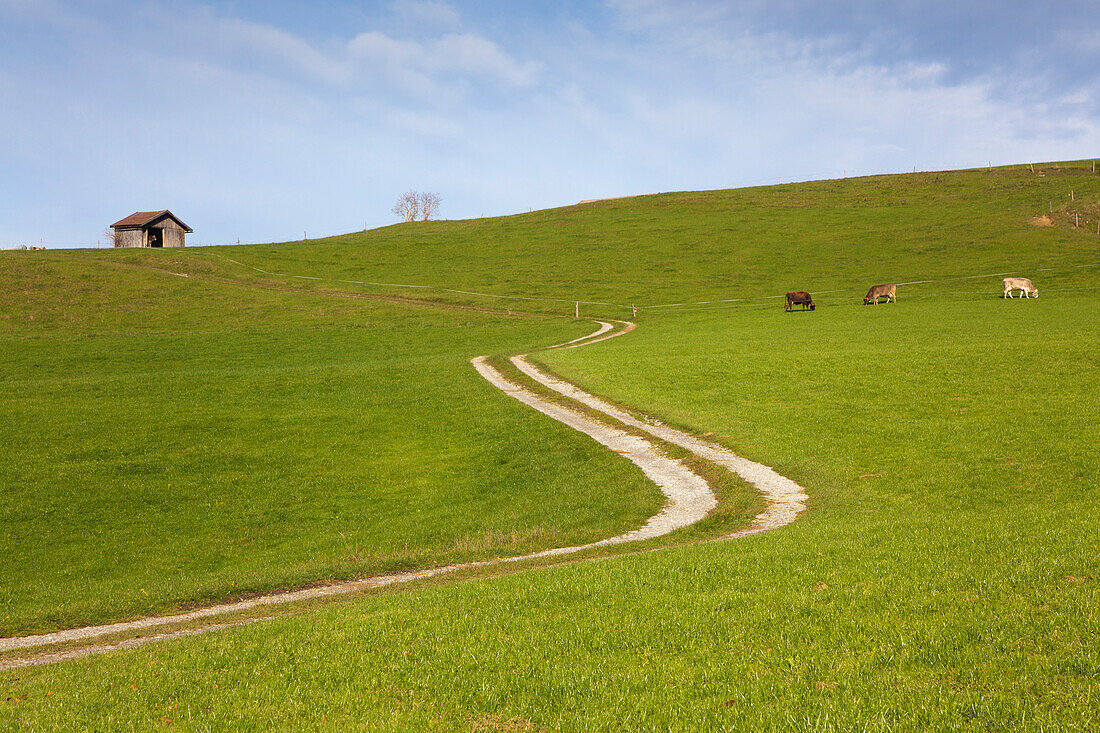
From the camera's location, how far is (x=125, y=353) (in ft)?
172

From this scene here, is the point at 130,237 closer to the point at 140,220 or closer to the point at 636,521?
the point at 140,220

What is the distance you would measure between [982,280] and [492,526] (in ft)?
212

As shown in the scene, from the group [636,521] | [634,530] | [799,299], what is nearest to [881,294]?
[799,299]

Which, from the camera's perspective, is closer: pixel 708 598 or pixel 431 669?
pixel 431 669

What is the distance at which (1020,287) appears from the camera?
57344mm

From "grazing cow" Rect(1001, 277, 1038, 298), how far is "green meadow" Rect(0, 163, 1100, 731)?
5.05 ft

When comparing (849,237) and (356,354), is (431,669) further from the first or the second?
(849,237)

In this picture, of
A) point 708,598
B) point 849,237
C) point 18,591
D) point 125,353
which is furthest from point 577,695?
point 849,237

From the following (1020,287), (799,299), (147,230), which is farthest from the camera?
(147,230)

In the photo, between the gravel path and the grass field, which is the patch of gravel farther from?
the grass field

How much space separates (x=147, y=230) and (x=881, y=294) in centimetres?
9897

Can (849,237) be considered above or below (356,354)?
above

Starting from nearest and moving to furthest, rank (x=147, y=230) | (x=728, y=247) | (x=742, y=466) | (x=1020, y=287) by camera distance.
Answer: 1. (x=742, y=466)
2. (x=1020, y=287)
3. (x=728, y=247)
4. (x=147, y=230)

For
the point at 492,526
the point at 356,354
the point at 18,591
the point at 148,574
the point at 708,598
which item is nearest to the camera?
the point at 708,598
